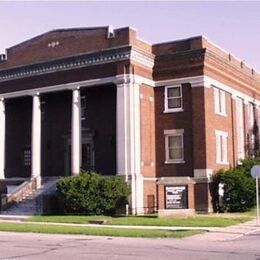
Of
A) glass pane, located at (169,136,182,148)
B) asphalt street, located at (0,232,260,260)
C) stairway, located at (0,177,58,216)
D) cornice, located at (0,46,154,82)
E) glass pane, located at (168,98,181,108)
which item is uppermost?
cornice, located at (0,46,154,82)

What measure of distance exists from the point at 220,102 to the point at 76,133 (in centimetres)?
945

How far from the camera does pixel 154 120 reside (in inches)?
1323

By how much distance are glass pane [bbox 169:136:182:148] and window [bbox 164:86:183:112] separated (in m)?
1.71

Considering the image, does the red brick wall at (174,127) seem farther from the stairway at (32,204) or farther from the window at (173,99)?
the stairway at (32,204)

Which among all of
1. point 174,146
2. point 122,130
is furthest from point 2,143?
point 174,146

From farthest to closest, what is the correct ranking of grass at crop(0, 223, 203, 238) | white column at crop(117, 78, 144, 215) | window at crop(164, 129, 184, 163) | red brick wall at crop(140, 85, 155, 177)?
window at crop(164, 129, 184, 163), red brick wall at crop(140, 85, 155, 177), white column at crop(117, 78, 144, 215), grass at crop(0, 223, 203, 238)

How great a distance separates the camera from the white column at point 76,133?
32.6m

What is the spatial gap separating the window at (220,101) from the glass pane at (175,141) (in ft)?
10.1

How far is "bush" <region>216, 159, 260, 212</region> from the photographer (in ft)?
103

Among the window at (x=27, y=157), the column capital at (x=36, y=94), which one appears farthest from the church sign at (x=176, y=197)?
the window at (x=27, y=157)

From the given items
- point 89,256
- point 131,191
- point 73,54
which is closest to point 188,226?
point 131,191

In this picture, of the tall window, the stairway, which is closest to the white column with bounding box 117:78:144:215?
the stairway

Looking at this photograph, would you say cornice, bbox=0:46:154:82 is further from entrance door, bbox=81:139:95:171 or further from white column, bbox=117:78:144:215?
entrance door, bbox=81:139:95:171

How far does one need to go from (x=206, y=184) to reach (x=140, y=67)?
7948mm
